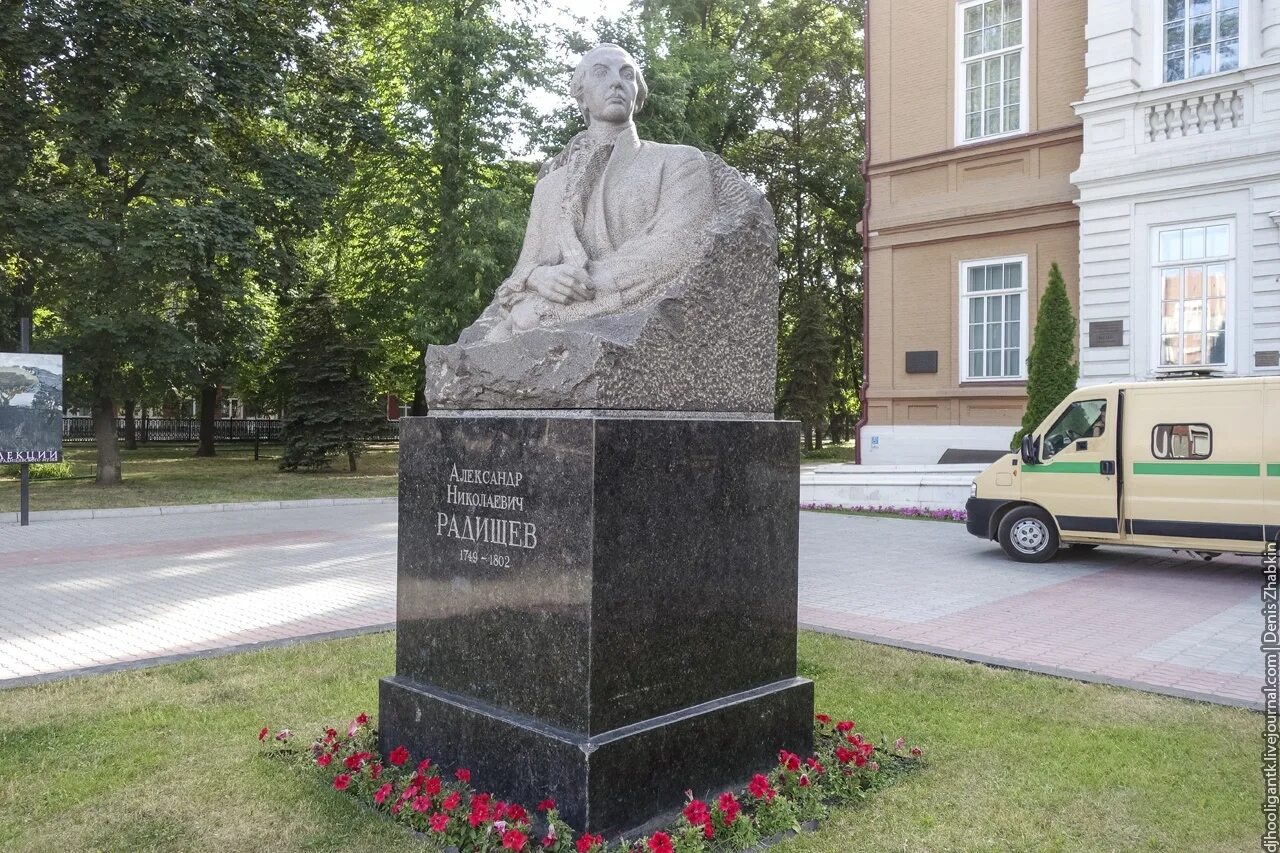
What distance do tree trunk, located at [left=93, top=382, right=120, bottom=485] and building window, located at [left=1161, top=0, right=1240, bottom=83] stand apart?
2188cm

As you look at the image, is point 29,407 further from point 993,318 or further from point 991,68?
point 991,68

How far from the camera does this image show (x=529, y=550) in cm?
378

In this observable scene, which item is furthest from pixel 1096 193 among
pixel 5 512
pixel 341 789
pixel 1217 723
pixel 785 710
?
pixel 5 512

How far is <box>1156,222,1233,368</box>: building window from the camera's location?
16.0 metres

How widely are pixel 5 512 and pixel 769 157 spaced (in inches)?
1058

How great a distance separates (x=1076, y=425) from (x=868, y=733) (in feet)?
24.2

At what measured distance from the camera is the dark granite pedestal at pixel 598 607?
142 inches

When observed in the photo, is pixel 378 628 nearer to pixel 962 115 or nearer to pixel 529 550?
pixel 529 550

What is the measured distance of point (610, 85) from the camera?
15.0 feet

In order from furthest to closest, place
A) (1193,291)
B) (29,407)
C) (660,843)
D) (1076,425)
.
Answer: (1193,291) < (29,407) < (1076,425) < (660,843)

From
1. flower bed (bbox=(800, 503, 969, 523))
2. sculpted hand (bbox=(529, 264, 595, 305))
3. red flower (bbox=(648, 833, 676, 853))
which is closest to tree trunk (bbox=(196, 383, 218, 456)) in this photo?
flower bed (bbox=(800, 503, 969, 523))

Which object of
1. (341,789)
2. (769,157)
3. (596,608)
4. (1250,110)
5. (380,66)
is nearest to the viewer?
(596,608)

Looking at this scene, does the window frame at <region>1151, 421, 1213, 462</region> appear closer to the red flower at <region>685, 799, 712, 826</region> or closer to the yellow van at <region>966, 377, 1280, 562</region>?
the yellow van at <region>966, 377, 1280, 562</region>

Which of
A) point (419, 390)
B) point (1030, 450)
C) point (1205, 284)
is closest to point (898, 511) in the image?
point (1030, 450)
